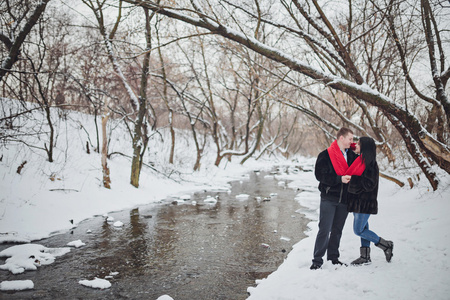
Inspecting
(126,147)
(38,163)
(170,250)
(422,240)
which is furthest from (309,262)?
(126,147)

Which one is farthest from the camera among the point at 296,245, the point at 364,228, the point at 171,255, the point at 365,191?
the point at 296,245

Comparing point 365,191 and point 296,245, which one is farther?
point 296,245

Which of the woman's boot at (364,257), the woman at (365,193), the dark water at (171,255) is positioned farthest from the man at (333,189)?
the dark water at (171,255)

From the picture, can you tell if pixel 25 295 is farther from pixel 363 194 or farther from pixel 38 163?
pixel 38 163

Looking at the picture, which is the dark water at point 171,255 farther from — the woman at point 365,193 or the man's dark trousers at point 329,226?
the woman at point 365,193

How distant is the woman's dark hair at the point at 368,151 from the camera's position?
118 inches

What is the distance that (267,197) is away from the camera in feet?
31.2

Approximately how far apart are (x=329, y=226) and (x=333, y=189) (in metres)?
0.47

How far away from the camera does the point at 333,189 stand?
10.3ft

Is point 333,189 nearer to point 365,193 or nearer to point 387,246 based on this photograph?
point 365,193

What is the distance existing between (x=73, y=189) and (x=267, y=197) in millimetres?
6203

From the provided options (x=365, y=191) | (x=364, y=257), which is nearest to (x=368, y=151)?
(x=365, y=191)

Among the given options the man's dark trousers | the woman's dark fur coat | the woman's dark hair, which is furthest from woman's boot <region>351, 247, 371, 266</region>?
the woman's dark hair

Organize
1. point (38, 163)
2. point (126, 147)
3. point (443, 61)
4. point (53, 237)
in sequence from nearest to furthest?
point (53, 237) < point (443, 61) < point (38, 163) < point (126, 147)
